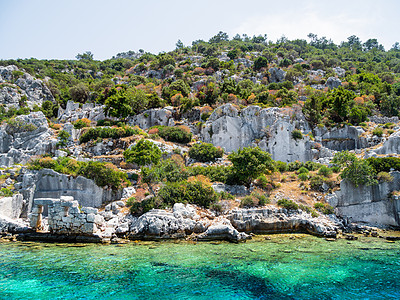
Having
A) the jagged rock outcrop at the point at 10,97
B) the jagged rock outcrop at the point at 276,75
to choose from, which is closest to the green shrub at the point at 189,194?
the jagged rock outcrop at the point at 10,97

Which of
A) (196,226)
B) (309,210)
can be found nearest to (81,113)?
(196,226)

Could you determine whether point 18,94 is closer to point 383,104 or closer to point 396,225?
point 396,225

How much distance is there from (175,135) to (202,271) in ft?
93.5

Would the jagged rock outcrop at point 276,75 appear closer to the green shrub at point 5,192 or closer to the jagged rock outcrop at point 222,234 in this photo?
the jagged rock outcrop at point 222,234

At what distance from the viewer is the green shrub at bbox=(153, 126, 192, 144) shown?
38.5m

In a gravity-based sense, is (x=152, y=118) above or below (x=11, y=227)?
above

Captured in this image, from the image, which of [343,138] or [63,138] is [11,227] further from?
[343,138]

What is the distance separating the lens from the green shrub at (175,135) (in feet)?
126

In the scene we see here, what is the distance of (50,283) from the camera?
1011 centimetres

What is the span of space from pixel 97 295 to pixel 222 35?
127667mm

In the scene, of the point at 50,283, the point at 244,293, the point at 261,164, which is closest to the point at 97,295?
the point at 50,283

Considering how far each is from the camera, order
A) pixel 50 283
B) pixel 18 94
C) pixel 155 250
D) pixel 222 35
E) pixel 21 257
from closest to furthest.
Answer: pixel 50 283 < pixel 21 257 < pixel 155 250 < pixel 18 94 < pixel 222 35

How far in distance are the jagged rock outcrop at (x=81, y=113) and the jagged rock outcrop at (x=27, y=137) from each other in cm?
794

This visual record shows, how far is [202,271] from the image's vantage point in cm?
1134
